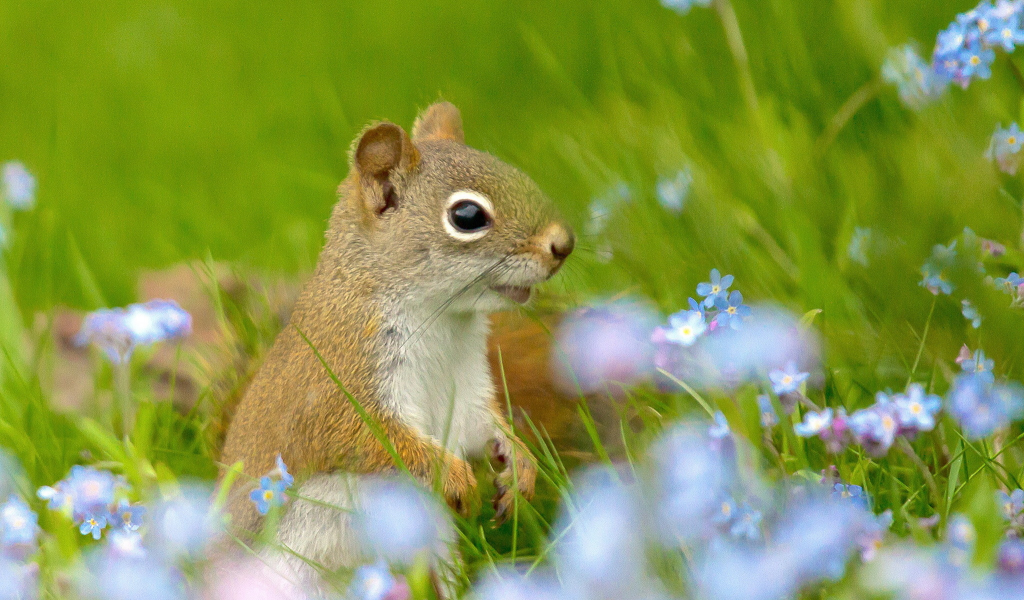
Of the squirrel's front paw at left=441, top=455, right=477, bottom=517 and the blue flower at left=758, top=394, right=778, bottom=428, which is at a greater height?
the blue flower at left=758, top=394, right=778, bottom=428

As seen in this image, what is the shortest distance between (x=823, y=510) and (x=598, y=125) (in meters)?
2.25

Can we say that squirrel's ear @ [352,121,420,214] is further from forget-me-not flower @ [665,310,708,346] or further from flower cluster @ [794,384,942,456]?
flower cluster @ [794,384,942,456]

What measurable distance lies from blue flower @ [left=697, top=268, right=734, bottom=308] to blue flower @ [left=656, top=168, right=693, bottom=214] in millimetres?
833

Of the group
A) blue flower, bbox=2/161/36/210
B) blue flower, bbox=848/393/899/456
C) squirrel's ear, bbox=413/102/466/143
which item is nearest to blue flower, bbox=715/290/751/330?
blue flower, bbox=848/393/899/456

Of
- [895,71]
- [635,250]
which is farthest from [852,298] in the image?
[895,71]

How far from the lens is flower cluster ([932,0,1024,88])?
231 centimetres

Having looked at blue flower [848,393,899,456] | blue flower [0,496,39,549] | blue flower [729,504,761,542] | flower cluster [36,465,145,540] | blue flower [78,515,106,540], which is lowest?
blue flower [0,496,39,549]

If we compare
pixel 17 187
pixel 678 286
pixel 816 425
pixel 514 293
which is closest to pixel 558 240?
pixel 514 293

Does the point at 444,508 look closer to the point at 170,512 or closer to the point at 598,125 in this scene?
the point at 170,512

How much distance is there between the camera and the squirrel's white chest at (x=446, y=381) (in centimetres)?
246

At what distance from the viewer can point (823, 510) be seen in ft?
4.77

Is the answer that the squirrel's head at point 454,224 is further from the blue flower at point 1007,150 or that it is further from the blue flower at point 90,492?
the blue flower at point 1007,150

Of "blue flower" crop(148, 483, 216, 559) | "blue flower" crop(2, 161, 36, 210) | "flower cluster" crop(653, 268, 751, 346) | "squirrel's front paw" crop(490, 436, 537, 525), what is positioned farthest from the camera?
"blue flower" crop(2, 161, 36, 210)

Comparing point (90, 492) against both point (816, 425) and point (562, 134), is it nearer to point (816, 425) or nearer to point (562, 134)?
point (816, 425)
